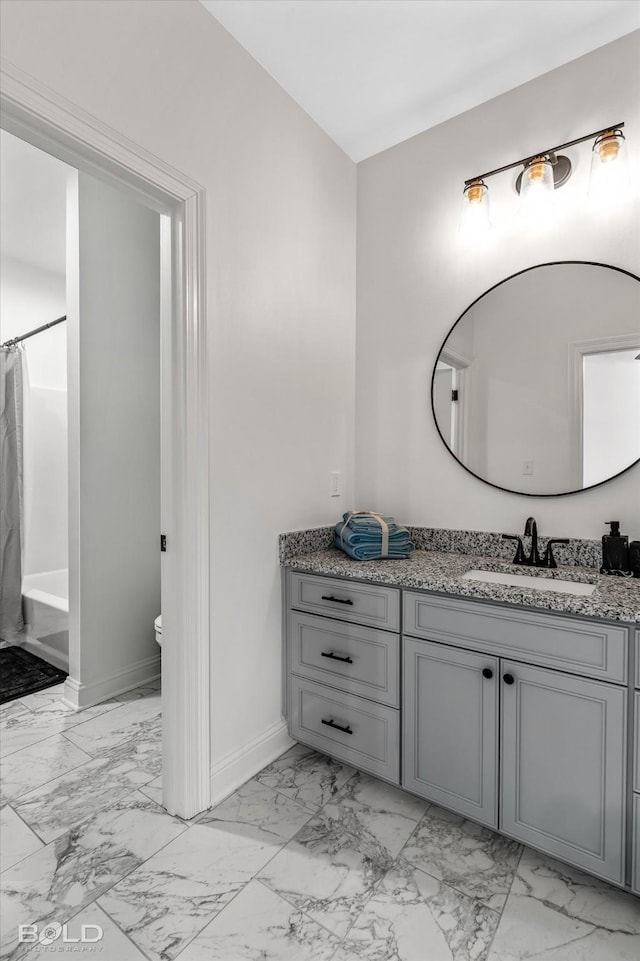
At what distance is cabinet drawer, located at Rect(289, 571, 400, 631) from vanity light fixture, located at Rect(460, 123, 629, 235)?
154cm

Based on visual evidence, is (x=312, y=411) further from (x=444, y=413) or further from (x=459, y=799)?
(x=459, y=799)

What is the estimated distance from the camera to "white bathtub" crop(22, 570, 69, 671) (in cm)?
266

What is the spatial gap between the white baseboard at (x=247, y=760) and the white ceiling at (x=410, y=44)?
8.38 ft

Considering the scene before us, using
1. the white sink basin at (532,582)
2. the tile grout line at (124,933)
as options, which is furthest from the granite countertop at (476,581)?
the tile grout line at (124,933)

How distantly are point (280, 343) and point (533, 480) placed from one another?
44.6 inches

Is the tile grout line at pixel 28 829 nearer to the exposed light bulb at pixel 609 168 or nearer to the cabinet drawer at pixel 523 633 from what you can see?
the cabinet drawer at pixel 523 633

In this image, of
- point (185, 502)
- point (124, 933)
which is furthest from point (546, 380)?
point (124, 933)

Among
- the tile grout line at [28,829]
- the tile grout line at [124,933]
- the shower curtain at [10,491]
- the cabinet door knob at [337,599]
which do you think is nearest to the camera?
the tile grout line at [124,933]

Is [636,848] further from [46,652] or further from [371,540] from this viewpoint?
[46,652]

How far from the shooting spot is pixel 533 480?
187 cm

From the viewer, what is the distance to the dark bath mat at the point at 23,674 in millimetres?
2453

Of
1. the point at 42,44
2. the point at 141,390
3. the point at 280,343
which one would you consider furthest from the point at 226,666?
the point at 42,44

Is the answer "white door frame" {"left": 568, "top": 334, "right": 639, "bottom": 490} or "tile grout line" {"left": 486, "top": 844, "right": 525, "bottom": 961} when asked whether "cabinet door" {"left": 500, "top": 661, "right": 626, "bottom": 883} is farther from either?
"white door frame" {"left": 568, "top": 334, "right": 639, "bottom": 490}

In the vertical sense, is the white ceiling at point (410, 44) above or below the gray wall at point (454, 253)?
above
